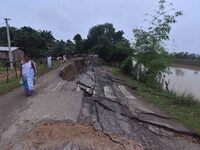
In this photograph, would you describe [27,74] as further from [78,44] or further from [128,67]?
[78,44]

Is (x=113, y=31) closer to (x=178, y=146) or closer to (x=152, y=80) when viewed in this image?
(x=152, y=80)

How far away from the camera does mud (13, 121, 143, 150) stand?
20.7 feet

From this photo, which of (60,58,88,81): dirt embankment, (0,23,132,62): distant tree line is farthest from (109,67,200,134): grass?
(0,23,132,62): distant tree line

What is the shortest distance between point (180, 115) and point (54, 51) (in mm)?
61396

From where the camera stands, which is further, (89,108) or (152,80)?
(152,80)

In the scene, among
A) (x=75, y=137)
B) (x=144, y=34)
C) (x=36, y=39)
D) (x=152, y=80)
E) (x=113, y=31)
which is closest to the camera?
(x=75, y=137)

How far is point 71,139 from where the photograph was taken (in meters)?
6.71

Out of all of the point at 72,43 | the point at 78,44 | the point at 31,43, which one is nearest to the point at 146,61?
the point at 31,43

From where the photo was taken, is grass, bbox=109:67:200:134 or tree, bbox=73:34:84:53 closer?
grass, bbox=109:67:200:134

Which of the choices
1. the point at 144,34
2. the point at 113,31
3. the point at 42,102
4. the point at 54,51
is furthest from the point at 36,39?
the point at 42,102

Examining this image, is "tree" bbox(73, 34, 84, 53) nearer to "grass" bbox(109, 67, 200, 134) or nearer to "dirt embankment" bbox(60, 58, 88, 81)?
"dirt embankment" bbox(60, 58, 88, 81)

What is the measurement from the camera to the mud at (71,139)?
6.32 m

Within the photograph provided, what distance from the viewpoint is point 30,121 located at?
327 inches

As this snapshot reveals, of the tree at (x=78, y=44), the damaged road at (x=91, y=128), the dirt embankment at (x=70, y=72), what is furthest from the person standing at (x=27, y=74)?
the tree at (x=78, y=44)
